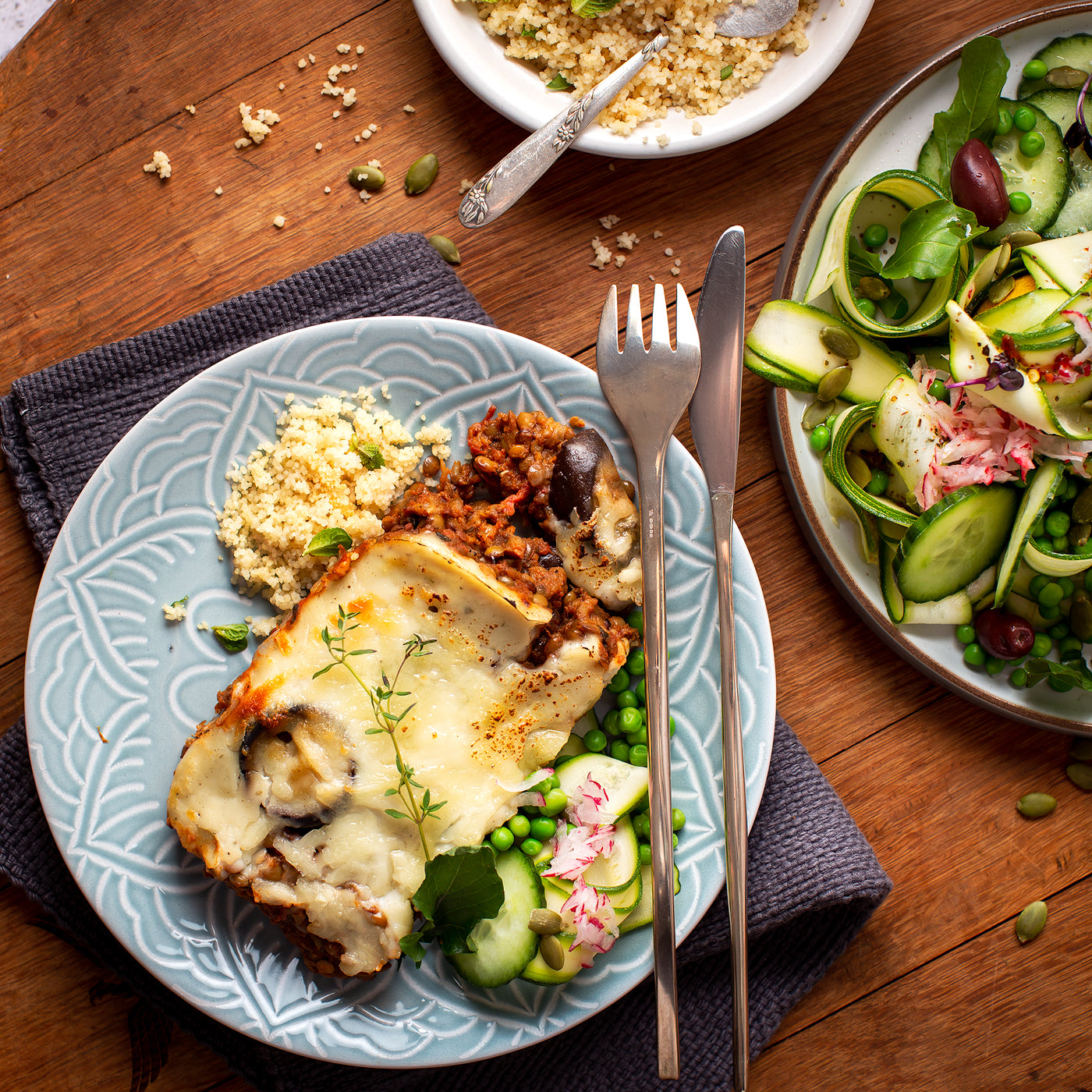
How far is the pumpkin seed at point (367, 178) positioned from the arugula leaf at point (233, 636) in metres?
1.44

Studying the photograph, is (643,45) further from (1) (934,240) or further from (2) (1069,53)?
(2) (1069,53)

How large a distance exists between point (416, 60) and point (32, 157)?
1.25 meters

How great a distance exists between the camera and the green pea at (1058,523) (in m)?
2.70

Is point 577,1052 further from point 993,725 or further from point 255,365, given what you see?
point 255,365

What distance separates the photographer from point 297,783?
2133 millimetres

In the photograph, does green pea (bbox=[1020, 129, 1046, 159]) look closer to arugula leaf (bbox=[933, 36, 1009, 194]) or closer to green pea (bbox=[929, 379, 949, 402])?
arugula leaf (bbox=[933, 36, 1009, 194])

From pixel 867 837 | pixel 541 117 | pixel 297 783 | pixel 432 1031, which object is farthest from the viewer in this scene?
pixel 867 837

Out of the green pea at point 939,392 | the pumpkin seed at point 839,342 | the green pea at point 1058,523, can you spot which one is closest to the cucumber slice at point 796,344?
the pumpkin seed at point 839,342

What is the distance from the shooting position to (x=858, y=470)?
2760mm

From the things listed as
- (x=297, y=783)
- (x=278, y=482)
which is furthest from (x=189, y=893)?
(x=278, y=482)

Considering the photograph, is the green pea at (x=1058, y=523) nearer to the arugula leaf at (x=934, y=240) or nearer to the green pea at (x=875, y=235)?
the arugula leaf at (x=934, y=240)

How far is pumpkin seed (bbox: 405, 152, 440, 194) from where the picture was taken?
2.77m

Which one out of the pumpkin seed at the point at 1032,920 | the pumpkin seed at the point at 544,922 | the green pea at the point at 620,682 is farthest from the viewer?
the pumpkin seed at the point at 1032,920

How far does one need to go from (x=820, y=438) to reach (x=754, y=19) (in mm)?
1298
